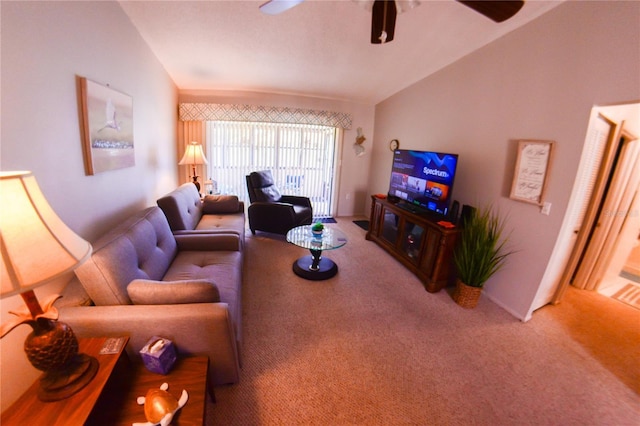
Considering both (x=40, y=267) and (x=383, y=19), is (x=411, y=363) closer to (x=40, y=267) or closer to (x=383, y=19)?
(x=40, y=267)

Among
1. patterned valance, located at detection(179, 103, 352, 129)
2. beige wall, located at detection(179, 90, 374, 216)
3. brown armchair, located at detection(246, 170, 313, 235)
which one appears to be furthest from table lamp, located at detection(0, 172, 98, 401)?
beige wall, located at detection(179, 90, 374, 216)

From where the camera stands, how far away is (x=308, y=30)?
92.7 inches

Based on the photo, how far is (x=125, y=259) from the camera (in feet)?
4.68

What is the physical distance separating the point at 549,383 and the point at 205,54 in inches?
170

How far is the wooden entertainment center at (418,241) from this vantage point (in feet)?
8.36

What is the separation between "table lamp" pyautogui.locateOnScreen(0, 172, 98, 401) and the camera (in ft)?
2.34

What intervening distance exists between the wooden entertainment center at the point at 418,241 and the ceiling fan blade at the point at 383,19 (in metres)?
1.79

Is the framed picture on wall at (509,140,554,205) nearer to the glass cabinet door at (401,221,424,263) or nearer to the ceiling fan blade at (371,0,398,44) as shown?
the glass cabinet door at (401,221,424,263)

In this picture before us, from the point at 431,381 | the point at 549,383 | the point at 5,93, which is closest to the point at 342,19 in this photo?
the point at 5,93

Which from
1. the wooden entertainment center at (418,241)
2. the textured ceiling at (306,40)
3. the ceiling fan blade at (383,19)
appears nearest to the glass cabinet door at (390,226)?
the wooden entertainment center at (418,241)

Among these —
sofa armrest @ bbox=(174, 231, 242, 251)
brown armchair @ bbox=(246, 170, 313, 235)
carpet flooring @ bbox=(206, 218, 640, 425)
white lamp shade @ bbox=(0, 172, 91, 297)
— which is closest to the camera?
white lamp shade @ bbox=(0, 172, 91, 297)

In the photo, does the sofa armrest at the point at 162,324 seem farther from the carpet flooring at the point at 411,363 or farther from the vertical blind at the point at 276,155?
the vertical blind at the point at 276,155

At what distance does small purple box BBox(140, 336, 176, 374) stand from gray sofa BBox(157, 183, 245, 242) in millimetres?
1359

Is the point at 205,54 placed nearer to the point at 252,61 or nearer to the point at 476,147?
the point at 252,61
